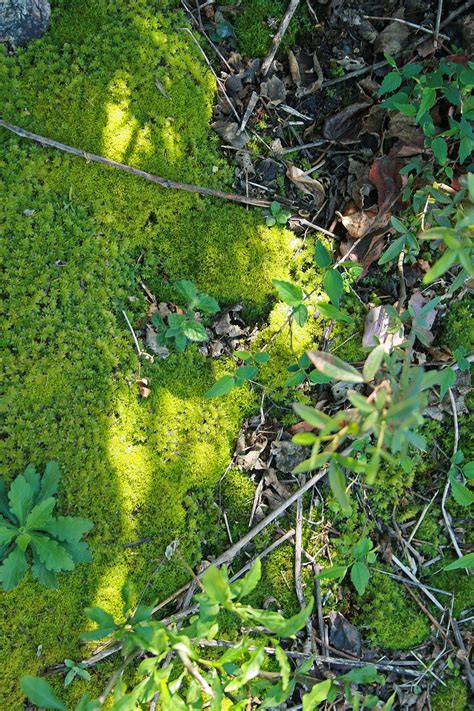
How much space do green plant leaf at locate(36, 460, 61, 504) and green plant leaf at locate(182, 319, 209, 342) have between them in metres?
1.04

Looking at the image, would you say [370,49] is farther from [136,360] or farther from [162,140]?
[136,360]

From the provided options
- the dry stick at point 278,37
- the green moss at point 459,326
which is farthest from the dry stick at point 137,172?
the green moss at point 459,326

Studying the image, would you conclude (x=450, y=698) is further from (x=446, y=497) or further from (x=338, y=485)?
(x=338, y=485)

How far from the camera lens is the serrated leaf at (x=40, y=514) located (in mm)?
3041

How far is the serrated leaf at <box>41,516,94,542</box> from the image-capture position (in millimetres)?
3154

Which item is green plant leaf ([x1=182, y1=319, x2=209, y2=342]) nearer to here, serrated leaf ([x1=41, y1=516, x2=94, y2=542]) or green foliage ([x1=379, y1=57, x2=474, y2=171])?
serrated leaf ([x1=41, y1=516, x2=94, y2=542])

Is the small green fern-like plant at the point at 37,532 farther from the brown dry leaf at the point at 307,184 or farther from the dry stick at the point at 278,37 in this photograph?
the dry stick at the point at 278,37

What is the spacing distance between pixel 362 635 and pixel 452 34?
4.05m

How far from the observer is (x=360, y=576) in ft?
11.1

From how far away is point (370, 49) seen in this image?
417cm

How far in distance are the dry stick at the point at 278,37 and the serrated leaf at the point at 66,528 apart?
124 inches

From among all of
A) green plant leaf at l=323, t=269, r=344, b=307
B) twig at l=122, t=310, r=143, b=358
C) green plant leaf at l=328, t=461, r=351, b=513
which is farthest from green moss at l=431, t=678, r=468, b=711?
twig at l=122, t=310, r=143, b=358

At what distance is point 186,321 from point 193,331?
0.07m

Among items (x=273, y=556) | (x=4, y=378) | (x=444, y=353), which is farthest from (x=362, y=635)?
(x=4, y=378)
